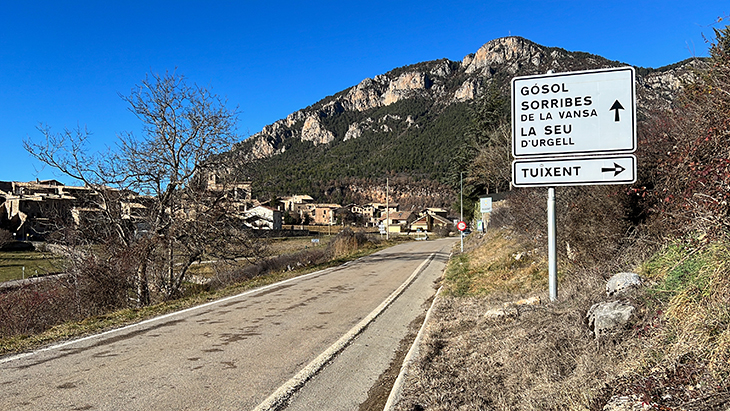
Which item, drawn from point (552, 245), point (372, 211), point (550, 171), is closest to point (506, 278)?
point (552, 245)

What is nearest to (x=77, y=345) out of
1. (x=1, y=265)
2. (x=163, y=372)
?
(x=163, y=372)

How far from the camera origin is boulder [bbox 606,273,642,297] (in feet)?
17.3

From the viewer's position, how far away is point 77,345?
6684 mm

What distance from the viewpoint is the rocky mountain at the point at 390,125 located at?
11250 centimetres

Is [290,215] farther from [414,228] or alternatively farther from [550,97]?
[550,97]

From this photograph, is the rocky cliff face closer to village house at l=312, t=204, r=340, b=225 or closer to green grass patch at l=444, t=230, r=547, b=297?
village house at l=312, t=204, r=340, b=225

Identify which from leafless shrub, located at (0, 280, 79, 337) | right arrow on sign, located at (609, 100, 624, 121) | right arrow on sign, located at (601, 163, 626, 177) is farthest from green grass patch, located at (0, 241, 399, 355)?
right arrow on sign, located at (609, 100, 624, 121)

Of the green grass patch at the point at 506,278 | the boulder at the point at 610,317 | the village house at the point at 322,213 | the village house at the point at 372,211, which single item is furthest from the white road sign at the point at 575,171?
the village house at the point at 372,211

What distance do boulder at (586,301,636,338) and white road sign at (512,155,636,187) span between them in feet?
5.57

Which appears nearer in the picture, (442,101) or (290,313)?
(290,313)

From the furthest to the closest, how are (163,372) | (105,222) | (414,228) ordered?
1. (414,228)
2. (105,222)
3. (163,372)

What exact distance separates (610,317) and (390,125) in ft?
450

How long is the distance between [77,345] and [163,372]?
224 centimetres

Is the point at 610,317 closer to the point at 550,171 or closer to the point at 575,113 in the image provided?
the point at 550,171
